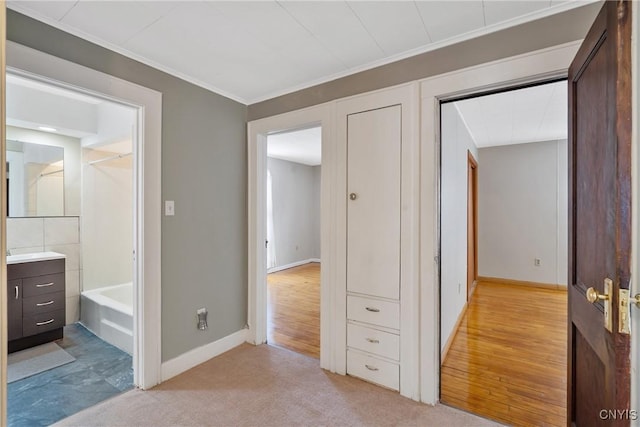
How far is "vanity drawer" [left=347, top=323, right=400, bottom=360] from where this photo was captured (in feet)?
6.89

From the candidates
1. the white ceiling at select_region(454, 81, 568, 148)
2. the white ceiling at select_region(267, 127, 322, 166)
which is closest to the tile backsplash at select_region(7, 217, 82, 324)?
the white ceiling at select_region(267, 127, 322, 166)

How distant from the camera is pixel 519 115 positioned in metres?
3.56

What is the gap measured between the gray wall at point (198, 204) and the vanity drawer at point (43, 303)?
150 centimetres

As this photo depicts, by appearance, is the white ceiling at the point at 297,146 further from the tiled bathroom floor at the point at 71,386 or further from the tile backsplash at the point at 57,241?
the tiled bathroom floor at the point at 71,386

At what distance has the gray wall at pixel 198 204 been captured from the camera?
88.6 inches

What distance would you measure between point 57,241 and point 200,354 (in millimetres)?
2138

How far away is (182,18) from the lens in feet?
5.41

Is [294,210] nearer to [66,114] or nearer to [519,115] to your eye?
[66,114]

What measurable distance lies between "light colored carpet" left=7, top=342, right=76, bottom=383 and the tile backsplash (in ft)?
2.09

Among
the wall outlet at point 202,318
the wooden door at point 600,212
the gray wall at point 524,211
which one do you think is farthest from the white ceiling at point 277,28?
the gray wall at point 524,211

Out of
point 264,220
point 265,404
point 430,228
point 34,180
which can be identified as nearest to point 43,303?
point 34,180

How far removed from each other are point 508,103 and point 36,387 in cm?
461

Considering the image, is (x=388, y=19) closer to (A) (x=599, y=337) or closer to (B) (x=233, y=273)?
(A) (x=599, y=337)

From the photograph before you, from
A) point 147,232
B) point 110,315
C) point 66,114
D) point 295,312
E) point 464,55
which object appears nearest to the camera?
point 464,55
